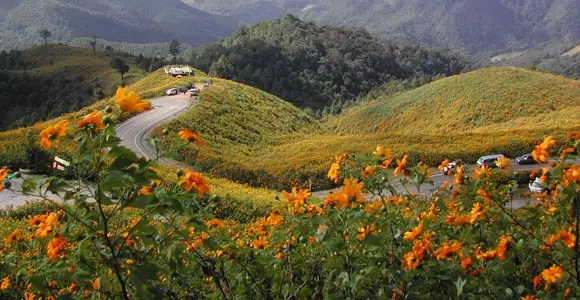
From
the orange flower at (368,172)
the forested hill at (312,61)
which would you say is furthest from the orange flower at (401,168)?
the forested hill at (312,61)

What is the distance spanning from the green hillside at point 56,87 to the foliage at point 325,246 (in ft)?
168

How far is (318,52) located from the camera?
373ft

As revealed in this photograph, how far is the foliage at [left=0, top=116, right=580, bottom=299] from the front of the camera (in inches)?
89.7

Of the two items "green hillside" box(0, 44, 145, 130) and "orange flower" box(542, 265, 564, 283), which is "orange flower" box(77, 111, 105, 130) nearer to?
"orange flower" box(542, 265, 564, 283)

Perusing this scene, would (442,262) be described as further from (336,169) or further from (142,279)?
(142,279)

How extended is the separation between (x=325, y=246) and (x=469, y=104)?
5213cm

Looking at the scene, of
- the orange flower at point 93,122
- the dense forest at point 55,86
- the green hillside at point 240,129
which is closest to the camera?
the orange flower at point 93,122

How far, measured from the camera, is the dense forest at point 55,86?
62844 millimetres

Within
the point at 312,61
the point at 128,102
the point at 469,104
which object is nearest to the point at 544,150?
the point at 128,102

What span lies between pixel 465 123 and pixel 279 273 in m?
47.0

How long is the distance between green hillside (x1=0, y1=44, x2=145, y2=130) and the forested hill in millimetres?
17812

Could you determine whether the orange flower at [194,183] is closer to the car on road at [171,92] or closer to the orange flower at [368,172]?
the orange flower at [368,172]

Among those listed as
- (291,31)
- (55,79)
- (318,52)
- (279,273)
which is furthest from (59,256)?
(291,31)

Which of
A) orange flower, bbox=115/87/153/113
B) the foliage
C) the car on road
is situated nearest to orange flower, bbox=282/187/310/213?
the foliage
